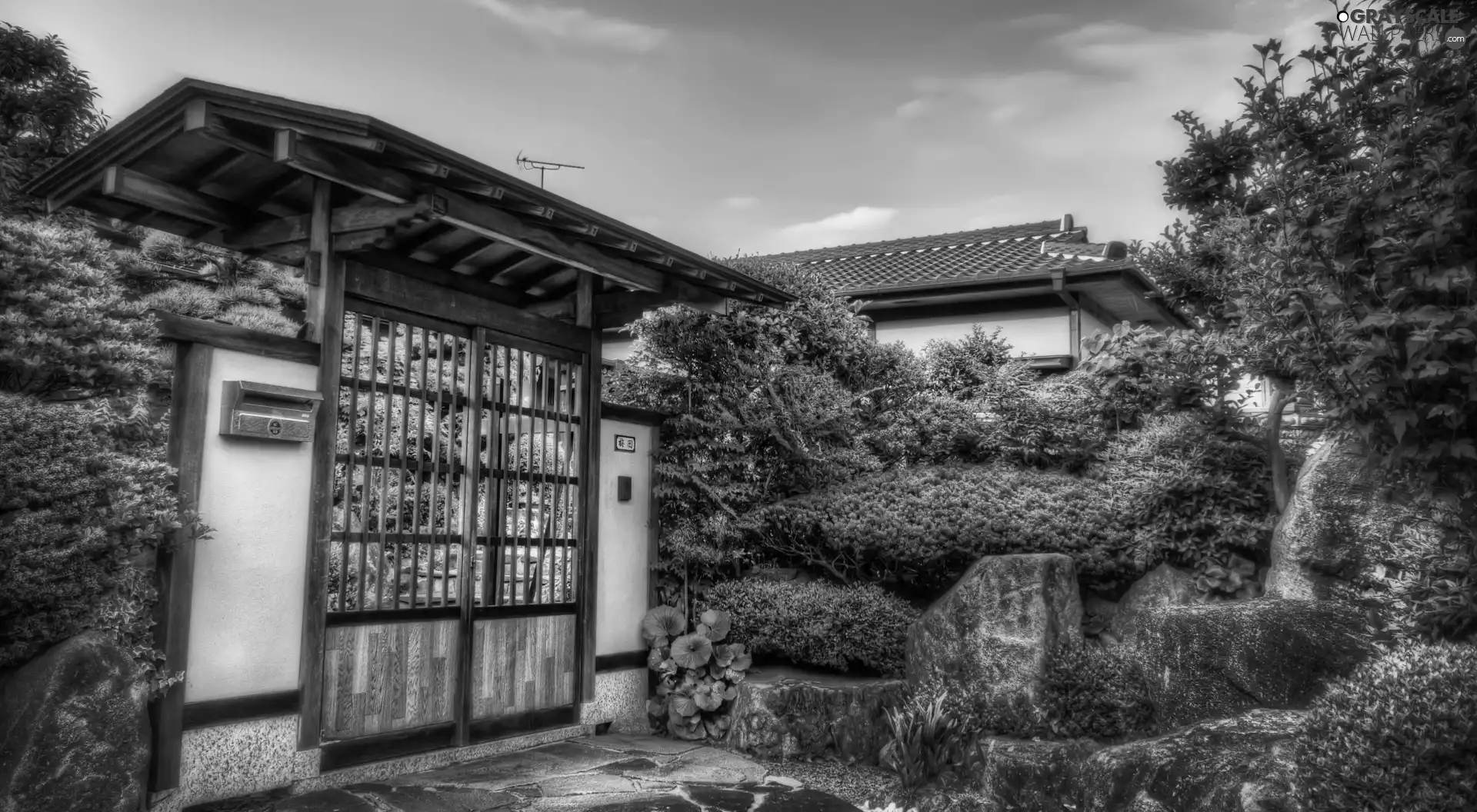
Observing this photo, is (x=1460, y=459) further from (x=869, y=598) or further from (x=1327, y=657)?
(x=869, y=598)

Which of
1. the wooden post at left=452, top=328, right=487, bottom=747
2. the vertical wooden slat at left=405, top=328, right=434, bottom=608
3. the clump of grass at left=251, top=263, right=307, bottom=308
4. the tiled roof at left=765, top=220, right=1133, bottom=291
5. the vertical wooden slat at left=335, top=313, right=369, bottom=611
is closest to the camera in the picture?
the vertical wooden slat at left=335, top=313, right=369, bottom=611

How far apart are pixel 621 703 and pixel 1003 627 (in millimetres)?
3324

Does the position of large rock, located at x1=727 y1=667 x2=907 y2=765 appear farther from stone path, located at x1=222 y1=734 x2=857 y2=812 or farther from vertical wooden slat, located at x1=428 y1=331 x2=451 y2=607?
vertical wooden slat, located at x1=428 y1=331 x2=451 y2=607

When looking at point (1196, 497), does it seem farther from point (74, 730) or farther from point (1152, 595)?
point (74, 730)

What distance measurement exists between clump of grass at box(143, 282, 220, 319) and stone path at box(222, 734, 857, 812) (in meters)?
4.14

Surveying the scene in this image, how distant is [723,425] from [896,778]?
3.52m

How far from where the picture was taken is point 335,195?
6168mm

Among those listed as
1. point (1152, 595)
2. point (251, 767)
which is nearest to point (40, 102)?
point (251, 767)

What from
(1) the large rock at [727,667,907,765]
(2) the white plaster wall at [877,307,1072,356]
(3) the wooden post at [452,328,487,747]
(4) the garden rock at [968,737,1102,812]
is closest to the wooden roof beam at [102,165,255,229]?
(3) the wooden post at [452,328,487,747]

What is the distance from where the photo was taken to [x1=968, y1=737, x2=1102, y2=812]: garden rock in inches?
228

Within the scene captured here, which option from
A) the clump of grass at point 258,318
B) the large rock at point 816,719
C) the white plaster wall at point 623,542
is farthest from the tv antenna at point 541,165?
the large rock at point 816,719

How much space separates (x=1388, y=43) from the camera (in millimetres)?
4988

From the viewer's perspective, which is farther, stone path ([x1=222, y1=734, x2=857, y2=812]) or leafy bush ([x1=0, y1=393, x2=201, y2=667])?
stone path ([x1=222, y1=734, x2=857, y2=812])

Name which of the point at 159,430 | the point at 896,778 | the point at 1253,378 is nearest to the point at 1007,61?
the point at 1253,378
